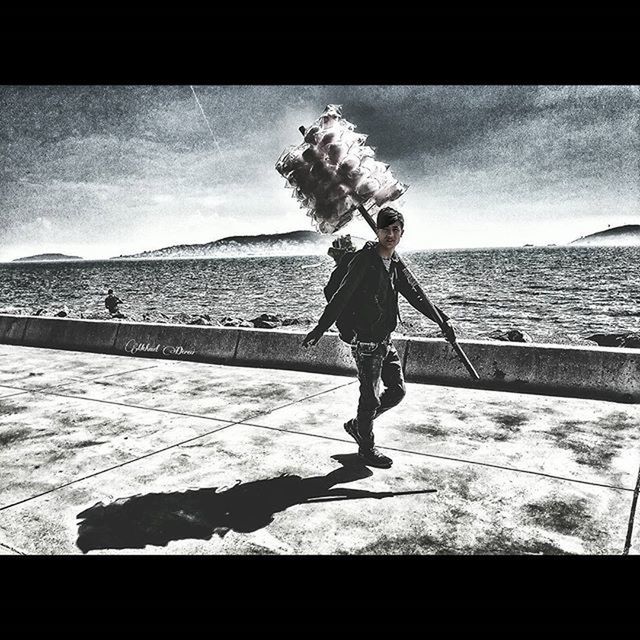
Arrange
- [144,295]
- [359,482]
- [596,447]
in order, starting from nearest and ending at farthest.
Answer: [359,482] < [596,447] < [144,295]

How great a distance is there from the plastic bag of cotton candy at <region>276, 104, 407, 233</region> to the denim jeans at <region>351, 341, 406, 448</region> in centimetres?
99

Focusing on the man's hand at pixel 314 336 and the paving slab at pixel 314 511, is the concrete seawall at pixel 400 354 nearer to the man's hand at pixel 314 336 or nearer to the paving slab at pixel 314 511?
the paving slab at pixel 314 511

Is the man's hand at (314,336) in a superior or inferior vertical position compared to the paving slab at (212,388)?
superior

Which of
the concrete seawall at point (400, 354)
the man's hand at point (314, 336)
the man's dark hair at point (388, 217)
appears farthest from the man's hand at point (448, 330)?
the concrete seawall at point (400, 354)

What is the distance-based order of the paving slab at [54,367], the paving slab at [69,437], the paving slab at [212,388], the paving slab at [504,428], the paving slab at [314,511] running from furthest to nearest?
the paving slab at [54,367], the paving slab at [212,388], the paving slab at [504,428], the paving slab at [69,437], the paving slab at [314,511]

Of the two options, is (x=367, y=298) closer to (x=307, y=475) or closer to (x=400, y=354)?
(x=307, y=475)

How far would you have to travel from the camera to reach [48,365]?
895cm

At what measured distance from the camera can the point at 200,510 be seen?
11.8ft

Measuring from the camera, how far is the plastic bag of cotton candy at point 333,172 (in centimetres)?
412

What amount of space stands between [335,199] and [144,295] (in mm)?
66108

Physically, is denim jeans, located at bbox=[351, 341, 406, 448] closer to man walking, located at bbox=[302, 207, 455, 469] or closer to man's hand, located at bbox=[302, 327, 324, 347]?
man walking, located at bbox=[302, 207, 455, 469]
